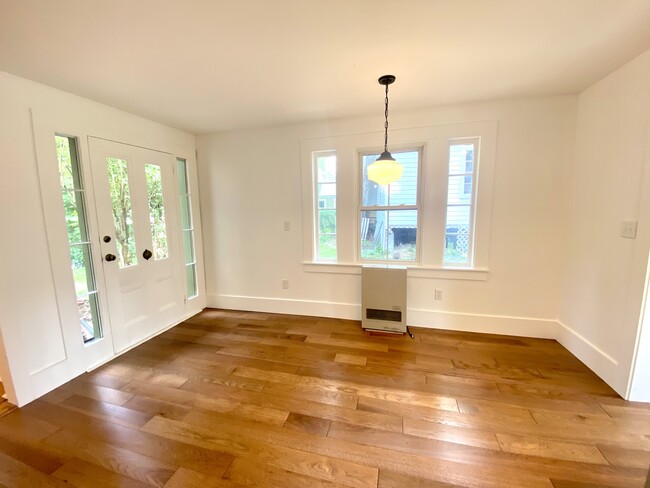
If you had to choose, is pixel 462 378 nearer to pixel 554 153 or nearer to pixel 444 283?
pixel 444 283

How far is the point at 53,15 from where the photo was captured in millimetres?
1307

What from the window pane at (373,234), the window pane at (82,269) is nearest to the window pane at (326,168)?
the window pane at (373,234)

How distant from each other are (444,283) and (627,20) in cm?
219

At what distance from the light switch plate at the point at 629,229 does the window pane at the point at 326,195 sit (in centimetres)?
239

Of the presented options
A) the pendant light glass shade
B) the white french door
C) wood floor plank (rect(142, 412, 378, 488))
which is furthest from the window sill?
wood floor plank (rect(142, 412, 378, 488))

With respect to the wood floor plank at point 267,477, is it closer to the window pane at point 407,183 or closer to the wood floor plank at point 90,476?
the wood floor plank at point 90,476

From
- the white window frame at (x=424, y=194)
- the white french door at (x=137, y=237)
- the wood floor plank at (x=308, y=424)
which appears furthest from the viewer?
the white window frame at (x=424, y=194)

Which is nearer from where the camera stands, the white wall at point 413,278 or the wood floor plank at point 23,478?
the wood floor plank at point 23,478

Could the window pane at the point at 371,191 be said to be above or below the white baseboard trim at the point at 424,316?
above

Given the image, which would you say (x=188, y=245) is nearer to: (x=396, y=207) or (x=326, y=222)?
(x=326, y=222)

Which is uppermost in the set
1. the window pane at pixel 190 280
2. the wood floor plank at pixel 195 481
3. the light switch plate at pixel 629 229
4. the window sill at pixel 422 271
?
the light switch plate at pixel 629 229

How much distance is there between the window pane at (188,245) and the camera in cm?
336

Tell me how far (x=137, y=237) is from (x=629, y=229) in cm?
406

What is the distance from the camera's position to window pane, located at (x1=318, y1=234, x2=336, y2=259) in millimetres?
3242
